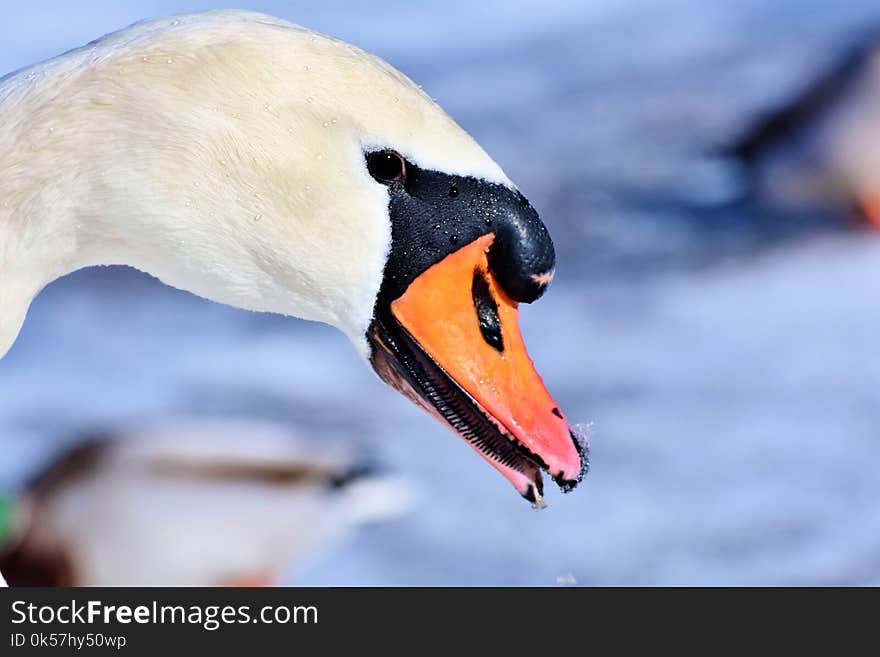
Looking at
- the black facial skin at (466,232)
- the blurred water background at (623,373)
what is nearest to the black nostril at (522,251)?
the black facial skin at (466,232)

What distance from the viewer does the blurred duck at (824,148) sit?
386cm

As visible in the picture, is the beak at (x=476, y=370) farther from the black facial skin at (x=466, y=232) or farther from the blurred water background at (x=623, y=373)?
the blurred water background at (x=623, y=373)

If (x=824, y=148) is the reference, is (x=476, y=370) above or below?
below

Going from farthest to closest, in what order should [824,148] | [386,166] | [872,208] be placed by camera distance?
[824,148] → [872,208] → [386,166]

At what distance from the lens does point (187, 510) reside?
2.28 meters

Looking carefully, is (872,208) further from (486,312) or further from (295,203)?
(295,203)

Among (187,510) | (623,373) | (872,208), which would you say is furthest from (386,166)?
(872,208)

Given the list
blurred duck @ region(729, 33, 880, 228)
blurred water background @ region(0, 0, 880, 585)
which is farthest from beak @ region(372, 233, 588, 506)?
blurred duck @ region(729, 33, 880, 228)

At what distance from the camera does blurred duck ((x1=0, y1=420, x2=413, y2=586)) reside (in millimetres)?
2195

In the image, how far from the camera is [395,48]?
507 centimetres

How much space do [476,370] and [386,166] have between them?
17 cm

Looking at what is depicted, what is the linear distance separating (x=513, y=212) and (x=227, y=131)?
222 millimetres

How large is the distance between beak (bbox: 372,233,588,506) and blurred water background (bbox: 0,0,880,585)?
52.0 inches
